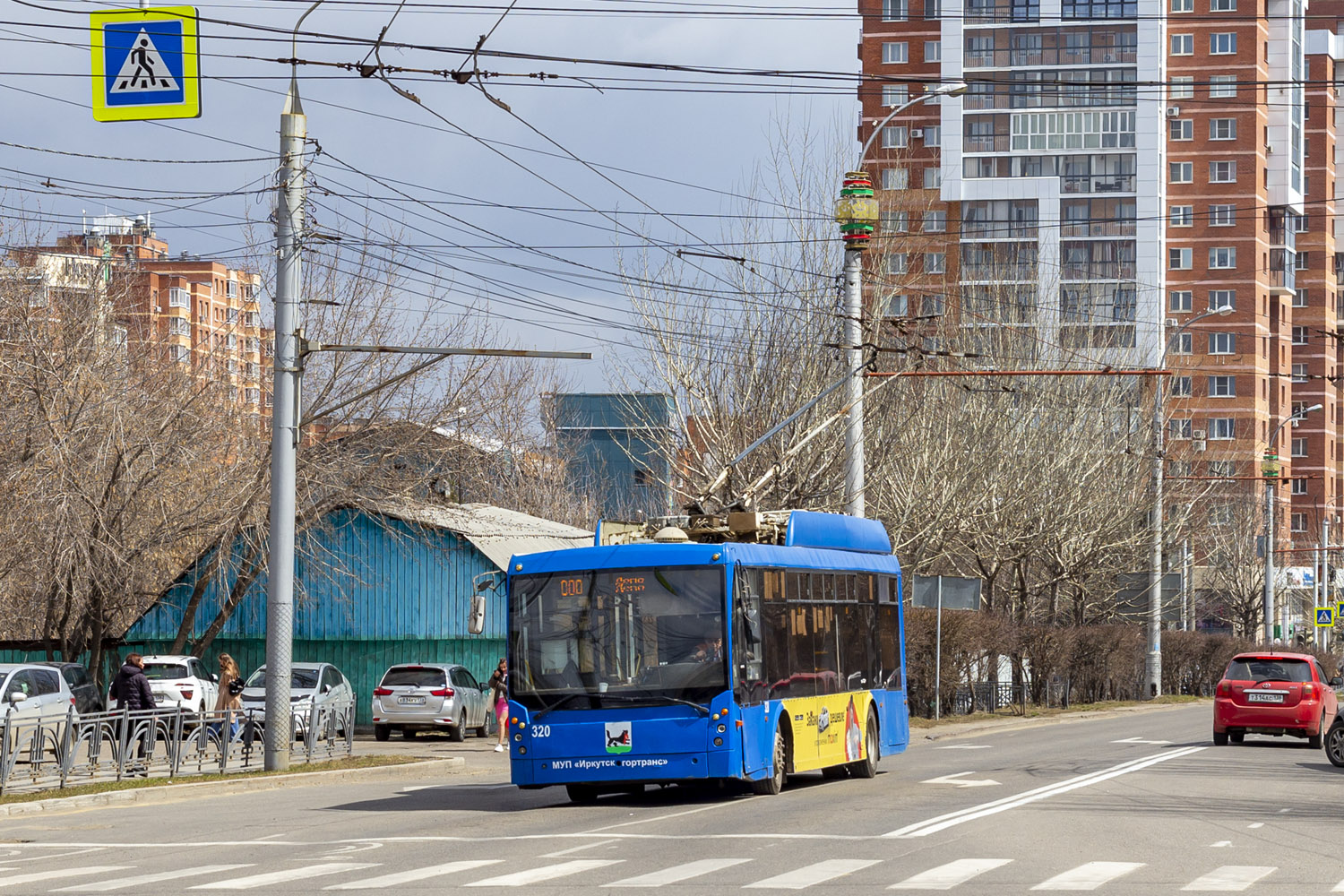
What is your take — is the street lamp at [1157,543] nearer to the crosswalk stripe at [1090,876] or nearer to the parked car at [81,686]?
the parked car at [81,686]

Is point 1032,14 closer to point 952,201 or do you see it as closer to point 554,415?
point 952,201

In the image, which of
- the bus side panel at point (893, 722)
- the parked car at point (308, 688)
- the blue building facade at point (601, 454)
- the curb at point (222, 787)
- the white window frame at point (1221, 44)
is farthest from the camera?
the white window frame at point (1221, 44)

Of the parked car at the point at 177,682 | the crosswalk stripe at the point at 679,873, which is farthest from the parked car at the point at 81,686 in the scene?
the crosswalk stripe at the point at 679,873

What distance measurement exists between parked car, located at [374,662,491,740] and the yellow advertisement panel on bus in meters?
14.4

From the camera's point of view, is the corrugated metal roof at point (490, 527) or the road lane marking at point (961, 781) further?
the corrugated metal roof at point (490, 527)

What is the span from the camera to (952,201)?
10531cm

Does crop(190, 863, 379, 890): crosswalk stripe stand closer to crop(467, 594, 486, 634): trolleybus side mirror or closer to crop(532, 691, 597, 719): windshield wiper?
crop(532, 691, 597, 719): windshield wiper

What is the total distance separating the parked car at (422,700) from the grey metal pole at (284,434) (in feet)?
38.0

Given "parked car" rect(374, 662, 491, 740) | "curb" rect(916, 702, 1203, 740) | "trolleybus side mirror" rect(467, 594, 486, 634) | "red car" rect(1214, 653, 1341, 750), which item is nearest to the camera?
"trolleybus side mirror" rect(467, 594, 486, 634)

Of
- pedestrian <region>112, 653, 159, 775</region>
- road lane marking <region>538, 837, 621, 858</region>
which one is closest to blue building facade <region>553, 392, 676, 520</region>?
pedestrian <region>112, 653, 159, 775</region>

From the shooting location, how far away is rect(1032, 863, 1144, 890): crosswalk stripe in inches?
458

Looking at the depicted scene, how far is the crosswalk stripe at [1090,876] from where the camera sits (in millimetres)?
11633

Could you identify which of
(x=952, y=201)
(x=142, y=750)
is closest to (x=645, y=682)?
(x=142, y=750)

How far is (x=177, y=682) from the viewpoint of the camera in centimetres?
3481
